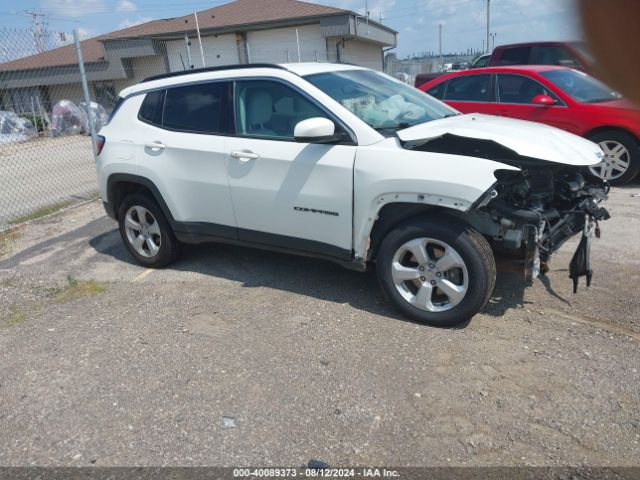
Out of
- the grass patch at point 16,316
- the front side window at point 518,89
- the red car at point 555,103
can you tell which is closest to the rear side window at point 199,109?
the grass patch at point 16,316

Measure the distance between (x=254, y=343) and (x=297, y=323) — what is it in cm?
38

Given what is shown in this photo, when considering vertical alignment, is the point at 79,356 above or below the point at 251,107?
below

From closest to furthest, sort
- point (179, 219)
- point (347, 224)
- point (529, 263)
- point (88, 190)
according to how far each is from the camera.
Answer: point (529, 263)
point (347, 224)
point (179, 219)
point (88, 190)

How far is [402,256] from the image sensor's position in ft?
11.9

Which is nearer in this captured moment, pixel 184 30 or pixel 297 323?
pixel 297 323

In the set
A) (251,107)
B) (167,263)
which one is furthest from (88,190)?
(251,107)

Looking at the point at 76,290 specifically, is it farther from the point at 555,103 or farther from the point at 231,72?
the point at 555,103

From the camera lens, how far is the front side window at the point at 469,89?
25.1ft

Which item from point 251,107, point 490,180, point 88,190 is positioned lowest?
point 88,190

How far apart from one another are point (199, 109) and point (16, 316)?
7.58ft

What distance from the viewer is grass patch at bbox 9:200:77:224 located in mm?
7442

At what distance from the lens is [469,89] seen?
25.7 ft

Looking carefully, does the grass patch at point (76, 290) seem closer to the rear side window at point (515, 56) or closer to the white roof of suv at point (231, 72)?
the white roof of suv at point (231, 72)

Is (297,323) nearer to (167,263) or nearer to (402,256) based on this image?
(402,256)
